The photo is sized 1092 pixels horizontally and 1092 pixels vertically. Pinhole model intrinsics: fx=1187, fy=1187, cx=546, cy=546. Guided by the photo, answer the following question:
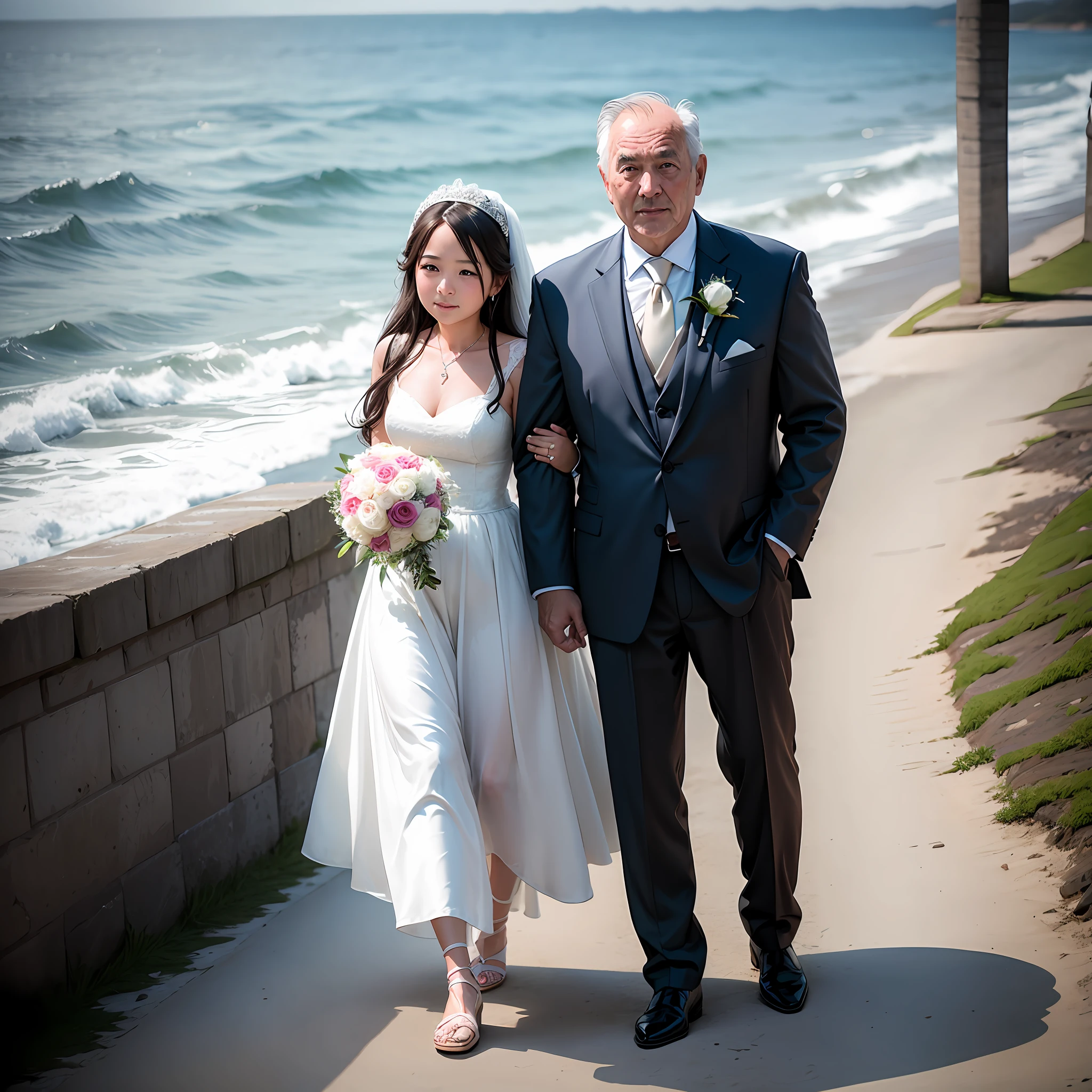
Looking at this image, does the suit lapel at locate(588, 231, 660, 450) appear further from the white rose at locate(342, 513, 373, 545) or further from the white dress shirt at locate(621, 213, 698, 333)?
the white rose at locate(342, 513, 373, 545)

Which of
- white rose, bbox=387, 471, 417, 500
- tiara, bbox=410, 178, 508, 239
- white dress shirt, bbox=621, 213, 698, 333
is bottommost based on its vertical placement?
white rose, bbox=387, 471, 417, 500

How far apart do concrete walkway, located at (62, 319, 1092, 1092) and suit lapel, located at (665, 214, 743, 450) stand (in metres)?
1.54

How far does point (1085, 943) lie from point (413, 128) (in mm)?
28504

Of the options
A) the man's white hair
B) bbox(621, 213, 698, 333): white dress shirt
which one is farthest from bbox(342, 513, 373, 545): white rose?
the man's white hair

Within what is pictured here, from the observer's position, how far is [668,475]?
2889 mm

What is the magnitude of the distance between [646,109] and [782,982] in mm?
2242

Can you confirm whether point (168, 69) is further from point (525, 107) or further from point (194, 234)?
point (525, 107)

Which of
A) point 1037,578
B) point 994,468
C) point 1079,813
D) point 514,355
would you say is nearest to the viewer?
point 514,355

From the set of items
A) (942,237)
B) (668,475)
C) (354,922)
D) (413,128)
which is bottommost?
(354,922)

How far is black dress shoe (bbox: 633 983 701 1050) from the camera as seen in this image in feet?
9.74

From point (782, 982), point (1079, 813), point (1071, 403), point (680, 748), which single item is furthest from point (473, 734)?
point (1071, 403)

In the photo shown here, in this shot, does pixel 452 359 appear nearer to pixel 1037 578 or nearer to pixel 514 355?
pixel 514 355

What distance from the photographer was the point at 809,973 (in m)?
3.27

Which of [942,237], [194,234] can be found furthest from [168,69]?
[942,237]
